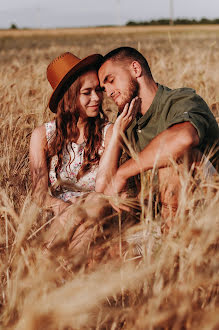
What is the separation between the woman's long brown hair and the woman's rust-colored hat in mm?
58

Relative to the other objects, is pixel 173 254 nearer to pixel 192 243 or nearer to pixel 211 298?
pixel 192 243

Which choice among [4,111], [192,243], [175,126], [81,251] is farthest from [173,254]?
[4,111]

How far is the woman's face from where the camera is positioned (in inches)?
90.0

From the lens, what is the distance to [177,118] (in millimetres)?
1801

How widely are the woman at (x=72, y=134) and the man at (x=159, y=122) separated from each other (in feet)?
0.40

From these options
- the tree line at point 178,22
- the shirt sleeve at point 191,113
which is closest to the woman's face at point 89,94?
the shirt sleeve at point 191,113

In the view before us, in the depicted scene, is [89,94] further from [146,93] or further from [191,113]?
[191,113]

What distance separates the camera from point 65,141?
2.42 metres

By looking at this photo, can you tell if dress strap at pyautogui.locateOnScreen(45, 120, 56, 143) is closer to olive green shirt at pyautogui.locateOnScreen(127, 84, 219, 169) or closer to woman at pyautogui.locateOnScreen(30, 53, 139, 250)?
woman at pyautogui.locateOnScreen(30, 53, 139, 250)

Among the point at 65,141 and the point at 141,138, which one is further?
the point at 65,141

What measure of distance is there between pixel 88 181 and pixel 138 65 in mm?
751

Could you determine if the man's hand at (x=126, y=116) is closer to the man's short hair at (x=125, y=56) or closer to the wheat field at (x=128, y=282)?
the man's short hair at (x=125, y=56)

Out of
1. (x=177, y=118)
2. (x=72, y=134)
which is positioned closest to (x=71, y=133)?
(x=72, y=134)

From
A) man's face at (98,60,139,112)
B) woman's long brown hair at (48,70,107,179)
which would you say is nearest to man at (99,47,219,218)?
man's face at (98,60,139,112)
